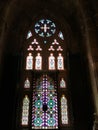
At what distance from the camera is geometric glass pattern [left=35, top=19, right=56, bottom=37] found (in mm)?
10617

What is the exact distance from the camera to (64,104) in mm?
8828

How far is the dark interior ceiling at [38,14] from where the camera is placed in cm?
931

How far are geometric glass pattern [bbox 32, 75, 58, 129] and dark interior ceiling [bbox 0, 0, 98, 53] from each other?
1.63m

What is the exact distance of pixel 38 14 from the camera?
1102 centimetres

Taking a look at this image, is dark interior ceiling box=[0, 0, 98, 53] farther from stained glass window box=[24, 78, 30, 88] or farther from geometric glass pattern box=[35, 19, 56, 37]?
stained glass window box=[24, 78, 30, 88]

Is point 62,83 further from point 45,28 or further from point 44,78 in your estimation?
point 45,28

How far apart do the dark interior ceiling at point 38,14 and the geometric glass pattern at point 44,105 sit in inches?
64.1

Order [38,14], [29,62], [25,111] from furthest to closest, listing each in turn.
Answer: [38,14] → [29,62] → [25,111]

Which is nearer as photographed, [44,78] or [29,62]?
[44,78]

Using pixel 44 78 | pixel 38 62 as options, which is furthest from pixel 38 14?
pixel 44 78

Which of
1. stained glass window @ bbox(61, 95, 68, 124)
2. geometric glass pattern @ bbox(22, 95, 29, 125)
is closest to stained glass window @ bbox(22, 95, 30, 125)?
geometric glass pattern @ bbox(22, 95, 29, 125)

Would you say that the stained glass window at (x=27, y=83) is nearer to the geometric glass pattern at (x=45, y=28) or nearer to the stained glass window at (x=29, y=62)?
the stained glass window at (x=29, y=62)

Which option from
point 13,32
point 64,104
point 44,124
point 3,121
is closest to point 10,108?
point 3,121

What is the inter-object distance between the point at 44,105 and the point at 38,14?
404 centimetres
